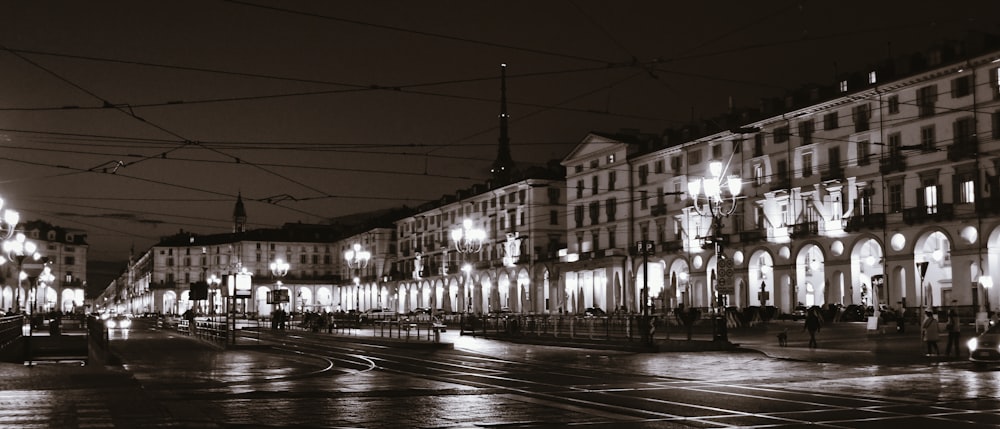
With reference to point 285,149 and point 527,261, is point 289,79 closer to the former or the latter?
point 285,149

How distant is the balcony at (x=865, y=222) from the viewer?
57.8 meters

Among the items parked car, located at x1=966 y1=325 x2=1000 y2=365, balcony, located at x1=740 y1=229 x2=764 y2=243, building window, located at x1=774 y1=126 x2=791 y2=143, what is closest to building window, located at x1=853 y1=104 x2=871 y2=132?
building window, located at x1=774 y1=126 x2=791 y2=143

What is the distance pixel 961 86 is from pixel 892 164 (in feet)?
20.3

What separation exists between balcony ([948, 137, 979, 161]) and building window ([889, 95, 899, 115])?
→ 172 inches

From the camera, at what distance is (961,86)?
→ 5278 cm

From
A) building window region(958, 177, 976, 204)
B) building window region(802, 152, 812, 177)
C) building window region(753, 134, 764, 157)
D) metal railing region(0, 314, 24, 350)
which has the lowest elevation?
metal railing region(0, 314, 24, 350)

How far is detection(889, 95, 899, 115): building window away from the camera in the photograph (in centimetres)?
5650

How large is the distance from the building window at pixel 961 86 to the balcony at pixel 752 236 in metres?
16.9

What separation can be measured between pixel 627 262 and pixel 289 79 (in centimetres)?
6073

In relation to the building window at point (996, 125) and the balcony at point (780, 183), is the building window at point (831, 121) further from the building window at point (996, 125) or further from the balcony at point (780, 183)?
the building window at point (996, 125)

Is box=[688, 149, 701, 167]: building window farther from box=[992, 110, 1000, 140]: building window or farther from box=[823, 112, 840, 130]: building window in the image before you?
box=[992, 110, 1000, 140]: building window

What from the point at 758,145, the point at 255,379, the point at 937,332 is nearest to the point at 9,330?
the point at 255,379

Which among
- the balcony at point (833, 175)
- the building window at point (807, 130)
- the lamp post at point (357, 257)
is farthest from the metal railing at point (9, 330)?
the building window at point (807, 130)

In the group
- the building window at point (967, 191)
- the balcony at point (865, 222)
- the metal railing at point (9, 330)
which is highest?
the building window at point (967, 191)
